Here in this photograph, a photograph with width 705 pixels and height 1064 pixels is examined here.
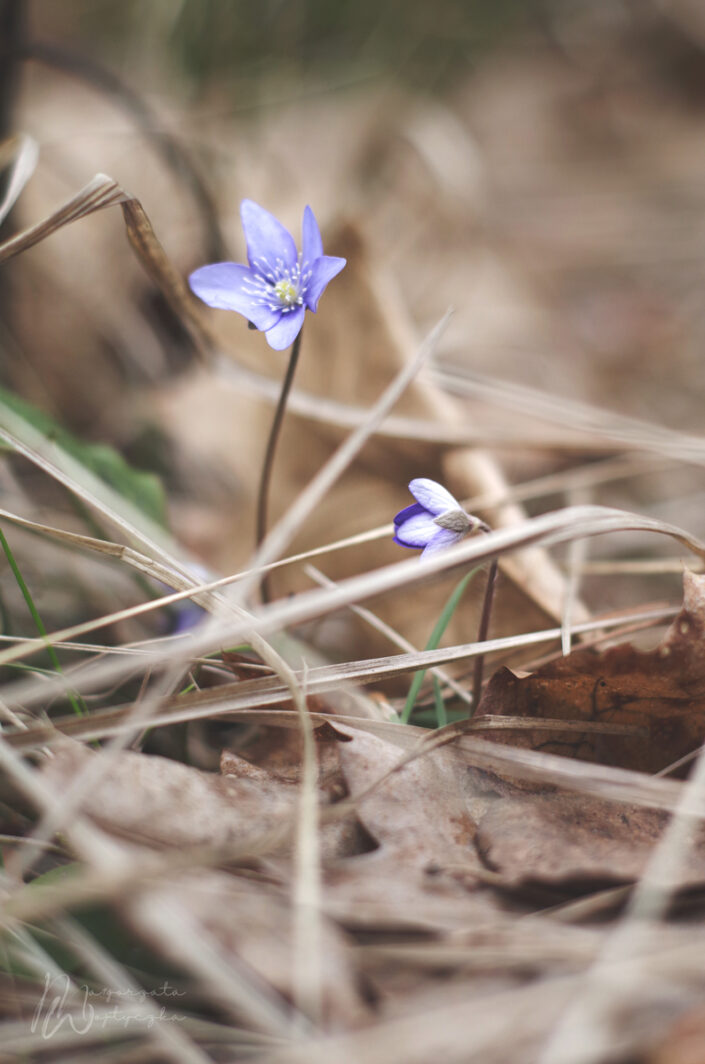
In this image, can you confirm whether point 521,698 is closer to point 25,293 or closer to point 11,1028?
point 11,1028

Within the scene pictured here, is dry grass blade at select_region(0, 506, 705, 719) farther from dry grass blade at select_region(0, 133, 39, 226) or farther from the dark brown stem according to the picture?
dry grass blade at select_region(0, 133, 39, 226)

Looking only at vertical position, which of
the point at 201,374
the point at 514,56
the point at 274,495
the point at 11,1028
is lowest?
the point at 11,1028

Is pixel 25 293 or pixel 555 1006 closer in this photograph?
pixel 555 1006

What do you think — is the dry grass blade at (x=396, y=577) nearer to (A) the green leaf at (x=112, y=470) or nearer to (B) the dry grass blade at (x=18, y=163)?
(A) the green leaf at (x=112, y=470)

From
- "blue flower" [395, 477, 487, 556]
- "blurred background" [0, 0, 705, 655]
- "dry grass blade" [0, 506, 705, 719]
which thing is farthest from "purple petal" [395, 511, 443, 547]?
"blurred background" [0, 0, 705, 655]

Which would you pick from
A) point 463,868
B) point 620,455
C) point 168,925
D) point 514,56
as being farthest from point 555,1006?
point 514,56

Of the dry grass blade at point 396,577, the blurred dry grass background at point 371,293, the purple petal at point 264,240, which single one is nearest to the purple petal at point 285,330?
the purple petal at point 264,240
